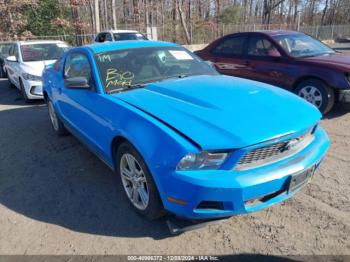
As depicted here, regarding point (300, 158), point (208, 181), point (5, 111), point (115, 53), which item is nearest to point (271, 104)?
point (300, 158)

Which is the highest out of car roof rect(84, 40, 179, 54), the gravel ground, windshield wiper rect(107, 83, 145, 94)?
car roof rect(84, 40, 179, 54)

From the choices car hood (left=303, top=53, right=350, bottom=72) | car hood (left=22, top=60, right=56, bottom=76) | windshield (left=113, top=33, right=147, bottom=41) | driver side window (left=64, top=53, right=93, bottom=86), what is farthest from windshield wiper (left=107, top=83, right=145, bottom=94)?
windshield (left=113, top=33, right=147, bottom=41)

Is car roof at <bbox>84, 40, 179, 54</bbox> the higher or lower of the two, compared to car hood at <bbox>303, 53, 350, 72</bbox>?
higher

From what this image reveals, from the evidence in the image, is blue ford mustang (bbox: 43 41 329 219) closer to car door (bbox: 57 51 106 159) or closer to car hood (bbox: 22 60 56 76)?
Answer: car door (bbox: 57 51 106 159)

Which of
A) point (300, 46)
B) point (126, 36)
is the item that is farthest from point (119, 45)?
point (126, 36)

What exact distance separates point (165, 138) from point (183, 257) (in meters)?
0.99

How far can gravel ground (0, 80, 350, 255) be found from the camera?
2803 mm

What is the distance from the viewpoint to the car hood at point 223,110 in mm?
2532

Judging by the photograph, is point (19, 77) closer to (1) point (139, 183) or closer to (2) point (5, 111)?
(2) point (5, 111)

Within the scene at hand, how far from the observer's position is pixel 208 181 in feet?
7.93

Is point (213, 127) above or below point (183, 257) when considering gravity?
above

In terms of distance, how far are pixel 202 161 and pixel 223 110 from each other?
23.0 inches

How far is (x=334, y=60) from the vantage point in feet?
19.6

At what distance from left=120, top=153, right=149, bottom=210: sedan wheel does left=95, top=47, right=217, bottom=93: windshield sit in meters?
0.86
